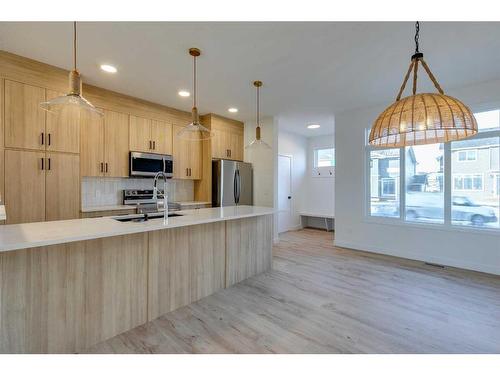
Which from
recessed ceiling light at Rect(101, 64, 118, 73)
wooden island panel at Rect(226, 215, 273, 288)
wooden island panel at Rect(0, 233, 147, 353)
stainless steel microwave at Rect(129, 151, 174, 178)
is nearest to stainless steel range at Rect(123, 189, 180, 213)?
stainless steel microwave at Rect(129, 151, 174, 178)

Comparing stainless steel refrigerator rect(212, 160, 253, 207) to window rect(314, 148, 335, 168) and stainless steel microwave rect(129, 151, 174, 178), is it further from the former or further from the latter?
window rect(314, 148, 335, 168)

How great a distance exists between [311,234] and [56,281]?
5.40 metres

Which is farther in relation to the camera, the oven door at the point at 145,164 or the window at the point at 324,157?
the window at the point at 324,157

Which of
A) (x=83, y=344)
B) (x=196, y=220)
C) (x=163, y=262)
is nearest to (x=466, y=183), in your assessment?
(x=196, y=220)

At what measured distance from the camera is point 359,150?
466 cm

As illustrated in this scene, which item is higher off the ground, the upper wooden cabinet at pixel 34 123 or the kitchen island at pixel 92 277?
the upper wooden cabinet at pixel 34 123

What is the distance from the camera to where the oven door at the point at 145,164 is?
3.95m

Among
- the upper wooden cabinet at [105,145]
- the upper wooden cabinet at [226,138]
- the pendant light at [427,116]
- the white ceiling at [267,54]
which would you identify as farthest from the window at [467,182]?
the upper wooden cabinet at [105,145]

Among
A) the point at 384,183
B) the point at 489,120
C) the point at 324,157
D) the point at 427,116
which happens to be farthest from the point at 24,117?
the point at 324,157

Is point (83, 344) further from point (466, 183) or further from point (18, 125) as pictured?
point (466, 183)

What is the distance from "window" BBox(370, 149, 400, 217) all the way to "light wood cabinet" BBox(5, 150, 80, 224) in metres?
4.84

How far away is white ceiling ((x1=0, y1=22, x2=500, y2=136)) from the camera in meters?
2.24

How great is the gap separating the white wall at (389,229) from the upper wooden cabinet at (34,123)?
14.9ft

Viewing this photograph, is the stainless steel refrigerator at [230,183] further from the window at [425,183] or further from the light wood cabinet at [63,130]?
the window at [425,183]
